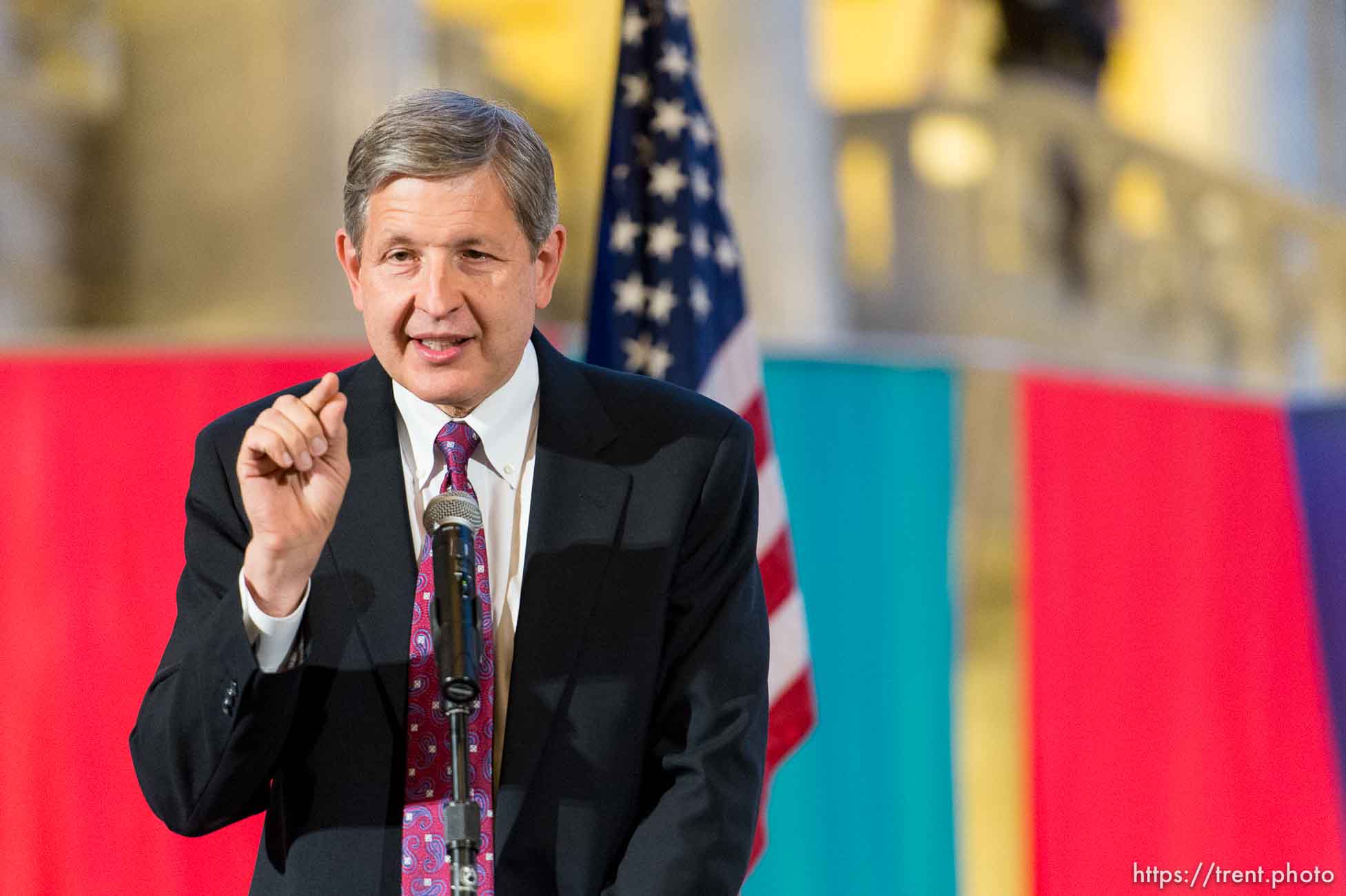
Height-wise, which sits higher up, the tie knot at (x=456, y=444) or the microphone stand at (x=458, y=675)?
the tie knot at (x=456, y=444)

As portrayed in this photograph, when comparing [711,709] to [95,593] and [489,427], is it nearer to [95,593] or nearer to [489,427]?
[489,427]

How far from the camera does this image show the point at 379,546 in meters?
1.77

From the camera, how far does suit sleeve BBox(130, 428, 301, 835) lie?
1.62 metres

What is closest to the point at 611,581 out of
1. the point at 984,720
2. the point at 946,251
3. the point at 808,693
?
the point at 808,693

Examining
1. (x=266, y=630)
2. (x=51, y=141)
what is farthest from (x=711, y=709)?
(x=51, y=141)

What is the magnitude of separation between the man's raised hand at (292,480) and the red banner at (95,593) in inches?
106

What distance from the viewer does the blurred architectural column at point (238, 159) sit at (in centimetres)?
644

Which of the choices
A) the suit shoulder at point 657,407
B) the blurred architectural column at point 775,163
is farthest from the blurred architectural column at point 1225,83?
the suit shoulder at point 657,407

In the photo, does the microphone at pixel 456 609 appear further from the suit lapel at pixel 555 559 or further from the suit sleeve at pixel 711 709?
the suit sleeve at pixel 711 709

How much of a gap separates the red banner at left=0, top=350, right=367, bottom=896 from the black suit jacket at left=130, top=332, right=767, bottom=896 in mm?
2493

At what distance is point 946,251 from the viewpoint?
355 inches

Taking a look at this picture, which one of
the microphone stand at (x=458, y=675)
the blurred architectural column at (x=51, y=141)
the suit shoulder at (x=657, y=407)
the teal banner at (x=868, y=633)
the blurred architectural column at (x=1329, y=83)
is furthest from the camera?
the blurred architectural column at (x=1329, y=83)

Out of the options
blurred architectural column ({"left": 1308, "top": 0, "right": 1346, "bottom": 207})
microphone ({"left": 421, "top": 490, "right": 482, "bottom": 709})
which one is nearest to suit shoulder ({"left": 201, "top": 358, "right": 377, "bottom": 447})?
microphone ({"left": 421, "top": 490, "right": 482, "bottom": 709})

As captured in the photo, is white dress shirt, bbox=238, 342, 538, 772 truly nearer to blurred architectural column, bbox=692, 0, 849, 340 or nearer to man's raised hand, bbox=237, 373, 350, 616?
man's raised hand, bbox=237, 373, 350, 616
